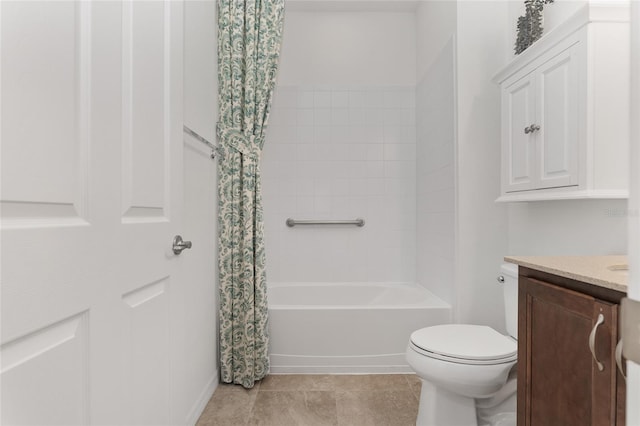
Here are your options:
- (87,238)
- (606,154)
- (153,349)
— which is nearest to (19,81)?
(87,238)

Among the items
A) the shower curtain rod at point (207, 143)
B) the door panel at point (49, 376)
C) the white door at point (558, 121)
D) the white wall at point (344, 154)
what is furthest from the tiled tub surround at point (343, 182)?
the door panel at point (49, 376)

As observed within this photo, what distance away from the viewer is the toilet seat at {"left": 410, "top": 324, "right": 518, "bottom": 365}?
1480 millimetres

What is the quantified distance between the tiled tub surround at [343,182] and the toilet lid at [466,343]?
1.34 metres

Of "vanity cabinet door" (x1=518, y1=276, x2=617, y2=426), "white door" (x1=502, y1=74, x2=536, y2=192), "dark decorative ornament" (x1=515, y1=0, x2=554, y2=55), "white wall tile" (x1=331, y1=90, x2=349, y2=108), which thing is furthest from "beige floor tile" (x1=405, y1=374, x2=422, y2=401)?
"white wall tile" (x1=331, y1=90, x2=349, y2=108)

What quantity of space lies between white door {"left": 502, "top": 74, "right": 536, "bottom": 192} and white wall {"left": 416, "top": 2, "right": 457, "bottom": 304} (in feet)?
1.38

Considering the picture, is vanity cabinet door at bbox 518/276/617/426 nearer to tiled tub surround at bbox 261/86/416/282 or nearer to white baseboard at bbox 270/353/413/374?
white baseboard at bbox 270/353/413/374

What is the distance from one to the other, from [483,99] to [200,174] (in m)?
1.61

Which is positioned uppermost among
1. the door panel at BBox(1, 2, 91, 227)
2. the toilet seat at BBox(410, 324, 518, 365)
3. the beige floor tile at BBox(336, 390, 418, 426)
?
the door panel at BBox(1, 2, 91, 227)

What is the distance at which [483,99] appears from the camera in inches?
85.8

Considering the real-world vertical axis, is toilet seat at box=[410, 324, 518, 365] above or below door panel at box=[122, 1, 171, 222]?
below

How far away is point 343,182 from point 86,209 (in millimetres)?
2414

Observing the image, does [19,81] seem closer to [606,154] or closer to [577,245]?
[606,154]

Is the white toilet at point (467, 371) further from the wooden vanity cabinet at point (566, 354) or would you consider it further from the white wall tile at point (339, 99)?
the white wall tile at point (339, 99)

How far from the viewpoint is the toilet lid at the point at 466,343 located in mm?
1496
